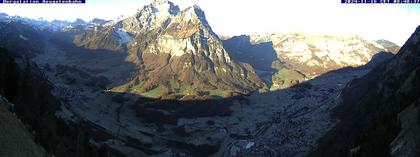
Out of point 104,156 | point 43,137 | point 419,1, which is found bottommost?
point 104,156

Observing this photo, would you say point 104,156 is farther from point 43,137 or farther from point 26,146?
point 26,146

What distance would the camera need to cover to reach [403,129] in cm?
11006

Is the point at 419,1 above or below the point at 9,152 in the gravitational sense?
above

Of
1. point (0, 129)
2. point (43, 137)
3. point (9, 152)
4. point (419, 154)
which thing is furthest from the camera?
point (43, 137)

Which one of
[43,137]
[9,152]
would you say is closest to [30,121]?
[43,137]

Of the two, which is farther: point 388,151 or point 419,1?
point 419,1

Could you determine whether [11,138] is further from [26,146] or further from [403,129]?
[403,129]

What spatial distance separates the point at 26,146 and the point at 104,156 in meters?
108

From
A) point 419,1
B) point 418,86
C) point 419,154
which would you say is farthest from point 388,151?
point 418,86

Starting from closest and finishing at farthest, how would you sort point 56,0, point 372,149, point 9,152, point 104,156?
point 9,152
point 372,149
point 56,0
point 104,156

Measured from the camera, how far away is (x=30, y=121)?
103938mm

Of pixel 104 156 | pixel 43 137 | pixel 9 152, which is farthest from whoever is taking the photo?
pixel 104 156

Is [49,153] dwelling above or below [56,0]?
below

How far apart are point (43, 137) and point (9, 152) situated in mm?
23920
